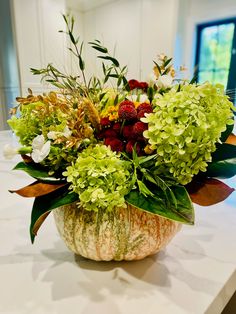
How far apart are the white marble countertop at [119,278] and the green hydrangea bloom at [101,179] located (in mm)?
153

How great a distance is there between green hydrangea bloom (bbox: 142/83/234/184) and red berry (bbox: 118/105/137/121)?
0.11 feet

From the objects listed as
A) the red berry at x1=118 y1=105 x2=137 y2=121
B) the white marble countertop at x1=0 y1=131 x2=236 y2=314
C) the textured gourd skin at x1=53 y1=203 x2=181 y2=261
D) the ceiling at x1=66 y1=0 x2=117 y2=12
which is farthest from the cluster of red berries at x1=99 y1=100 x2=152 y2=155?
the ceiling at x1=66 y1=0 x2=117 y2=12

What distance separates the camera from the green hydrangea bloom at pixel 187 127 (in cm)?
34

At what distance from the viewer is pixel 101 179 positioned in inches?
13.8

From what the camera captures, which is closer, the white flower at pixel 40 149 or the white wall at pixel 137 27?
the white flower at pixel 40 149

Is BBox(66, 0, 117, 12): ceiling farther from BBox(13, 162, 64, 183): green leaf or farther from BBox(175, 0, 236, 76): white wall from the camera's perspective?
BBox(13, 162, 64, 183): green leaf

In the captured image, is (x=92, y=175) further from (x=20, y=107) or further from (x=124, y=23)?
(x=124, y=23)

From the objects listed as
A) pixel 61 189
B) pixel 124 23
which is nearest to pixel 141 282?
pixel 61 189

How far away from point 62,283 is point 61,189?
0.53 feet

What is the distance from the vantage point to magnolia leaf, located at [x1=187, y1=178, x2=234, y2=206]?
0.40m

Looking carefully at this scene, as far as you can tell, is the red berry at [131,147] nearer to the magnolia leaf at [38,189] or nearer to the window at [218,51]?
the magnolia leaf at [38,189]

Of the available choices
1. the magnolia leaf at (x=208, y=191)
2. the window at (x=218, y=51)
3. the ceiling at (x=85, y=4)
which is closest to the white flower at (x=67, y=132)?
the magnolia leaf at (x=208, y=191)

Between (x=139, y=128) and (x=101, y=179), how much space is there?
0.11 metres

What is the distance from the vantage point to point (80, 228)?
411mm
